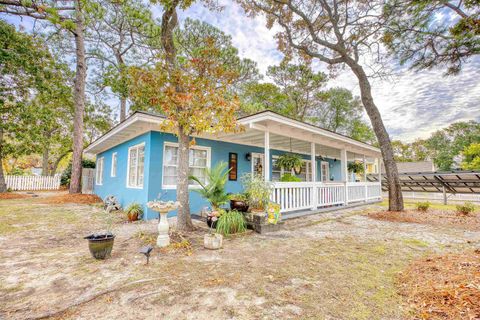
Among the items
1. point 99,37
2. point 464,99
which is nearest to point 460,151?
point 464,99

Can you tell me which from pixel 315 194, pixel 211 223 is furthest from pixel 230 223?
pixel 315 194

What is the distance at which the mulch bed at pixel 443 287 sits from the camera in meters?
1.89

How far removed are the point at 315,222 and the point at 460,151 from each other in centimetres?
3209

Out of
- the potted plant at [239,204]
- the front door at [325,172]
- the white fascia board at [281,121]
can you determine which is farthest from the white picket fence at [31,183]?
the front door at [325,172]

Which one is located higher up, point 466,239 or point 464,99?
point 464,99

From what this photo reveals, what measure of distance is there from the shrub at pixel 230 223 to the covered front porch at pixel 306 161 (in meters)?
1.24

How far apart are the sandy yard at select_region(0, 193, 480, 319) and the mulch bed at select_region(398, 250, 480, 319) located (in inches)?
3.8

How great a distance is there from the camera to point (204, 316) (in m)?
1.89

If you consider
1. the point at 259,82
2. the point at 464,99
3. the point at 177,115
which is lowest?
the point at 177,115

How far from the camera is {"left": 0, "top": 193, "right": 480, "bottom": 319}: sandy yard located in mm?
1984

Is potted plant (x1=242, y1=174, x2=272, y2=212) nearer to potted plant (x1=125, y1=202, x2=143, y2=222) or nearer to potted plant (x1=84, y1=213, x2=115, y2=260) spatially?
potted plant (x1=84, y1=213, x2=115, y2=260)

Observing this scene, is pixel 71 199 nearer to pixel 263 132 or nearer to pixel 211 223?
pixel 211 223

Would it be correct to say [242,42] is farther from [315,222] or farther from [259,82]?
[315,222]

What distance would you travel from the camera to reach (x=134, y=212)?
237 inches
